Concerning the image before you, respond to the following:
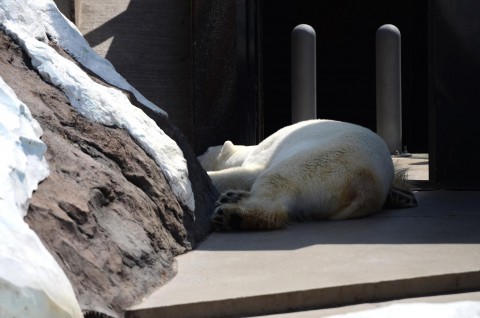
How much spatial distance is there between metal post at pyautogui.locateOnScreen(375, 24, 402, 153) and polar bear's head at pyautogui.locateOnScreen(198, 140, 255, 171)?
5.68 meters

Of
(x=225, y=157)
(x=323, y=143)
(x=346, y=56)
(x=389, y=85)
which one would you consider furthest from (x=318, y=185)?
(x=346, y=56)

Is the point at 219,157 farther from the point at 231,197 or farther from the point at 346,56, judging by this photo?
the point at 346,56

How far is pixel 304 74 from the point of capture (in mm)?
12328

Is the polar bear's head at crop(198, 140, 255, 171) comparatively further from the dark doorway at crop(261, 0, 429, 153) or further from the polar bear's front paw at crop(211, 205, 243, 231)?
the dark doorway at crop(261, 0, 429, 153)

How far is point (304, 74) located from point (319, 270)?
8.41 meters

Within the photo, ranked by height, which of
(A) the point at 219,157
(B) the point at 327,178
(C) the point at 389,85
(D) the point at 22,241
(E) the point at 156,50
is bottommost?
(A) the point at 219,157

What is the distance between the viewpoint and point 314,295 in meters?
3.66

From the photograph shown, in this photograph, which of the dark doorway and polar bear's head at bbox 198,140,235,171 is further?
the dark doorway

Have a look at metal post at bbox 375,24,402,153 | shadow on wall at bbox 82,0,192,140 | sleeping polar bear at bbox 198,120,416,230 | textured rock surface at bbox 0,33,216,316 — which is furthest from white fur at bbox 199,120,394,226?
shadow on wall at bbox 82,0,192,140

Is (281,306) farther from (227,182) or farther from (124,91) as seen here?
(227,182)

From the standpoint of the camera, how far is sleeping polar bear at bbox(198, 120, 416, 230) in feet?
18.1

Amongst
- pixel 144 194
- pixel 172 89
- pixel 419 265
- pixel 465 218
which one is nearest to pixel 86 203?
pixel 144 194

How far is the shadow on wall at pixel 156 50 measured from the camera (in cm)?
1469


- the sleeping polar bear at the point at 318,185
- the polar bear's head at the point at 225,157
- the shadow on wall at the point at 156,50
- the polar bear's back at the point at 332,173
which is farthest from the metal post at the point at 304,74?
the polar bear's back at the point at 332,173
